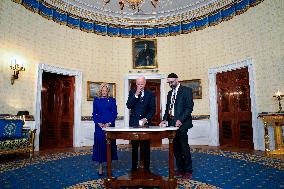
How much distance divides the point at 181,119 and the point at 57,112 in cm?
621

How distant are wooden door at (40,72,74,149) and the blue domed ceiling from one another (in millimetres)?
2179

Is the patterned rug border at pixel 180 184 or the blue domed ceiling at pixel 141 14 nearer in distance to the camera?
the patterned rug border at pixel 180 184

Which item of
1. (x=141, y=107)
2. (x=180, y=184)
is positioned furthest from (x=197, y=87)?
(x=180, y=184)

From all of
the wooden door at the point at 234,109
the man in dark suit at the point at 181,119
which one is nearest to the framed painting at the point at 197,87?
the wooden door at the point at 234,109

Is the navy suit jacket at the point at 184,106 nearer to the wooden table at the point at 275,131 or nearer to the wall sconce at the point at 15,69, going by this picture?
the wooden table at the point at 275,131

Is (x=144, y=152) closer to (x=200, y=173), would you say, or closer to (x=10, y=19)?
(x=200, y=173)

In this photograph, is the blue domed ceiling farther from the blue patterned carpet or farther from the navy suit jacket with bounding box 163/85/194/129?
the blue patterned carpet

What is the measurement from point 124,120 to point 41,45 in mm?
3929

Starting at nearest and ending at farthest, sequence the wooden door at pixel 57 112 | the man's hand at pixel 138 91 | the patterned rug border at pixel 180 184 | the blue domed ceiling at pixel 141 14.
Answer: the patterned rug border at pixel 180 184 → the man's hand at pixel 138 91 → the blue domed ceiling at pixel 141 14 → the wooden door at pixel 57 112

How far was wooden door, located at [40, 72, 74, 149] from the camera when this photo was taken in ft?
27.8

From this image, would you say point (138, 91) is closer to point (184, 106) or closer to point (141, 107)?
point (141, 107)

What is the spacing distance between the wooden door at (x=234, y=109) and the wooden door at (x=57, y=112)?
17.3ft

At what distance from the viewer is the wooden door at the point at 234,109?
291 inches

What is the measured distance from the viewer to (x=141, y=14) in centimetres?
952
